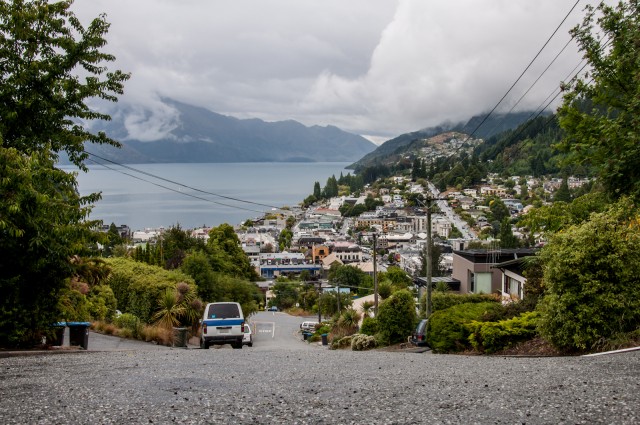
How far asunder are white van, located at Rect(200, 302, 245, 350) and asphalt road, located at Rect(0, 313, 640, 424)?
685 centimetres

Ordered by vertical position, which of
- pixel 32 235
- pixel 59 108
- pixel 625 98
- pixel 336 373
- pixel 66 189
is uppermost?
pixel 625 98

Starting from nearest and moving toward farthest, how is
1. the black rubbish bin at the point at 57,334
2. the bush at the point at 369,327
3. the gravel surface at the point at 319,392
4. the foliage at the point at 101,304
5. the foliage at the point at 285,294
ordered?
the gravel surface at the point at 319,392 → the black rubbish bin at the point at 57,334 → the foliage at the point at 101,304 → the bush at the point at 369,327 → the foliage at the point at 285,294

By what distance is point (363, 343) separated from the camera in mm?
18406

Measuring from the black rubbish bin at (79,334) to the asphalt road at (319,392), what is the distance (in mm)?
2878

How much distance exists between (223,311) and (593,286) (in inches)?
389

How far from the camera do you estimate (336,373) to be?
8.02 metres

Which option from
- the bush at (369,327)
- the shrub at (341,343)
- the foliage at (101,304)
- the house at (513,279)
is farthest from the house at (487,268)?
the foliage at (101,304)

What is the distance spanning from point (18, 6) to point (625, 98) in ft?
48.6

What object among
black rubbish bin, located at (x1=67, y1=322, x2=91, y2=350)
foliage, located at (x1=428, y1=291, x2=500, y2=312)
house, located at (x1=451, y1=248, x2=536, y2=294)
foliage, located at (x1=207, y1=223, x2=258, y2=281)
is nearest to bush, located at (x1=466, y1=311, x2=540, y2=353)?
black rubbish bin, located at (x1=67, y1=322, x2=91, y2=350)

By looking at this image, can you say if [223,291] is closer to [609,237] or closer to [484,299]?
[484,299]

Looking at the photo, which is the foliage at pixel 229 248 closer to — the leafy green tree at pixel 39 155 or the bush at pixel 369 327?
the bush at pixel 369 327

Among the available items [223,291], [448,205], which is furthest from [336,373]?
[448,205]

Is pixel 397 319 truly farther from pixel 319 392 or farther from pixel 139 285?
pixel 319 392

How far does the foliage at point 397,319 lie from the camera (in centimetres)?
1839
